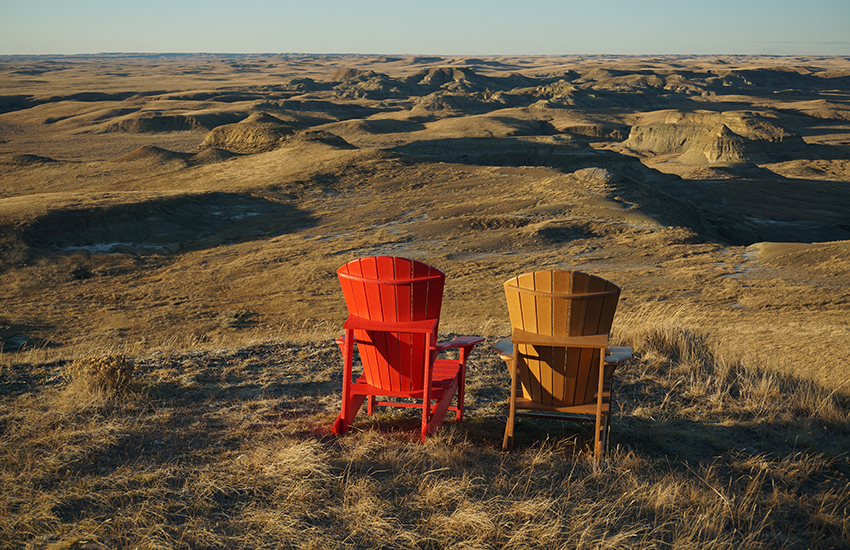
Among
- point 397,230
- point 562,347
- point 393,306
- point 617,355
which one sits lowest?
point 397,230

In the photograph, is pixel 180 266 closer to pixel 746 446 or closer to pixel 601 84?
pixel 746 446

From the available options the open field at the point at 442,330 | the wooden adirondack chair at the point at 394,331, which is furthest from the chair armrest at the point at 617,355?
the wooden adirondack chair at the point at 394,331

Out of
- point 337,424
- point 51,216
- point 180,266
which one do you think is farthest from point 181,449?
point 51,216

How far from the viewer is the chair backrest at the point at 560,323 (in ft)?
14.2

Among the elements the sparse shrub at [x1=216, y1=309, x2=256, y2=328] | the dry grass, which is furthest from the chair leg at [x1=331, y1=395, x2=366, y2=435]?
the sparse shrub at [x1=216, y1=309, x2=256, y2=328]

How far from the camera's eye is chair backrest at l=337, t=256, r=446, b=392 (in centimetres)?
453

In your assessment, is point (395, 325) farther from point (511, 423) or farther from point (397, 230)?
point (397, 230)

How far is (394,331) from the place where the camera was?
450 centimetres

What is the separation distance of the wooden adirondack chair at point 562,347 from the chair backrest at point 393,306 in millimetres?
590

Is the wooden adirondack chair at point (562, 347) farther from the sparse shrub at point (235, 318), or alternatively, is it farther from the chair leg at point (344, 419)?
the sparse shrub at point (235, 318)

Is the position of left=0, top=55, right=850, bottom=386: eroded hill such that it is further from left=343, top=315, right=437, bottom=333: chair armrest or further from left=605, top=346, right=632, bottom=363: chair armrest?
left=343, top=315, right=437, bottom=333: chair armrest

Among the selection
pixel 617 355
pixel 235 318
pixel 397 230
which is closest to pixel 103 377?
pixel 617 355

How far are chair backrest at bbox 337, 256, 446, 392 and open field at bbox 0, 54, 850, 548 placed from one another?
0.47 metres

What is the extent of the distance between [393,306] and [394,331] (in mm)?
210
